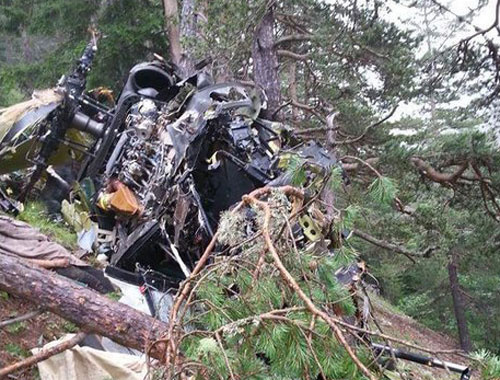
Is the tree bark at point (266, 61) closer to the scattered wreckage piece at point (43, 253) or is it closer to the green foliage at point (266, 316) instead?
the scattered wreckage piece at point (43, 253)

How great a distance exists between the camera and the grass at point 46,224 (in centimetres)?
853

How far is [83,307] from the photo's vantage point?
3.19m

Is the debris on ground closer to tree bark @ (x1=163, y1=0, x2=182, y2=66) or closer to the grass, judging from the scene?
the grass

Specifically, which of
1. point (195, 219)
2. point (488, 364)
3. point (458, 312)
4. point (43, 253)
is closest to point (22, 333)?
point (43, 253)

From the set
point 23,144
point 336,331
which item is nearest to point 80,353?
point 336,331

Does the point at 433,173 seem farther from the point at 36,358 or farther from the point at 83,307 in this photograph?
the point at 36,358

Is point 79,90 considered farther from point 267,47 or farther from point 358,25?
point 358,25

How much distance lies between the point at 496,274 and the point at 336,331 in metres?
18.6

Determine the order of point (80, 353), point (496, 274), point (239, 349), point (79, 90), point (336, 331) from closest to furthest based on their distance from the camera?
point (336, 331) → point (239, 349) → point (80, 353) → point (79, 90) → point (496, 274)

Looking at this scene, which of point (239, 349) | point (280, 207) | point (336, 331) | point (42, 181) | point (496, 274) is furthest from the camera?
point (496, 274)

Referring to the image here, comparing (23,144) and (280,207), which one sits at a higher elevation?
(280,207)

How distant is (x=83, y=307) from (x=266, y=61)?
23.0 ft

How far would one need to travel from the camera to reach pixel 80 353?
4102mm

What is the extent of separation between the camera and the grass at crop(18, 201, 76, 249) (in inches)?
336
